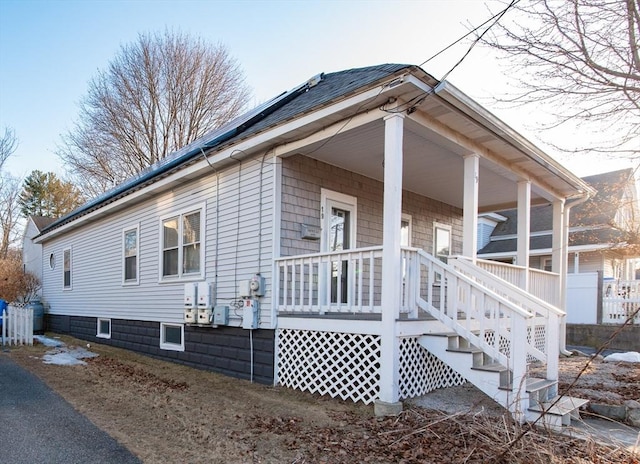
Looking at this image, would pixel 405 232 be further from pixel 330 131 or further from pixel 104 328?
pixel 104 328

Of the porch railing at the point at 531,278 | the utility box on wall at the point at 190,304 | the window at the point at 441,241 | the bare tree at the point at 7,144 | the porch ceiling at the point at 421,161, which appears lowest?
the utility box on wall at the point at 190,304

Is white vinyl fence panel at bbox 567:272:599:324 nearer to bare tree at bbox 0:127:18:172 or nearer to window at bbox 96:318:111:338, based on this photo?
window at bbox 96:318:111:338

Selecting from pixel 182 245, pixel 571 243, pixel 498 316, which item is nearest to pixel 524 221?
pixel 498 316

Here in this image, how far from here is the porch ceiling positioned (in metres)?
5.92

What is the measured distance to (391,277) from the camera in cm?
481

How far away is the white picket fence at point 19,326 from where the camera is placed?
418 inches

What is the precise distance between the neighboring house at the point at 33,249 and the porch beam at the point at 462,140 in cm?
1630

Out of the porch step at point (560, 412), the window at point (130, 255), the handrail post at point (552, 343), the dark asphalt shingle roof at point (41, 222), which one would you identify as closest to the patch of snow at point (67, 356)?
the window at point (130, 255)

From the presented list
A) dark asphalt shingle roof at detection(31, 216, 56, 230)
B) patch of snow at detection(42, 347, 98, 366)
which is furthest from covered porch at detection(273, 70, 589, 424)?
dark asphalt shingle roof at detection(31, 216, 56, 230)

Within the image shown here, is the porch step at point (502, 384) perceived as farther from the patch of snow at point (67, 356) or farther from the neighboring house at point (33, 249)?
the neighboring house at point (33, 249)

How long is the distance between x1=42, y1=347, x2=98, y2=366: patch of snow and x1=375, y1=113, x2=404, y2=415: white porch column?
6.32m

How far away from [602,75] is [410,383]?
4.79 m

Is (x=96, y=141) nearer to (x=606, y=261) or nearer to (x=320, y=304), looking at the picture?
(x=320, y=304)

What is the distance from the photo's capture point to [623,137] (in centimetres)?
639
